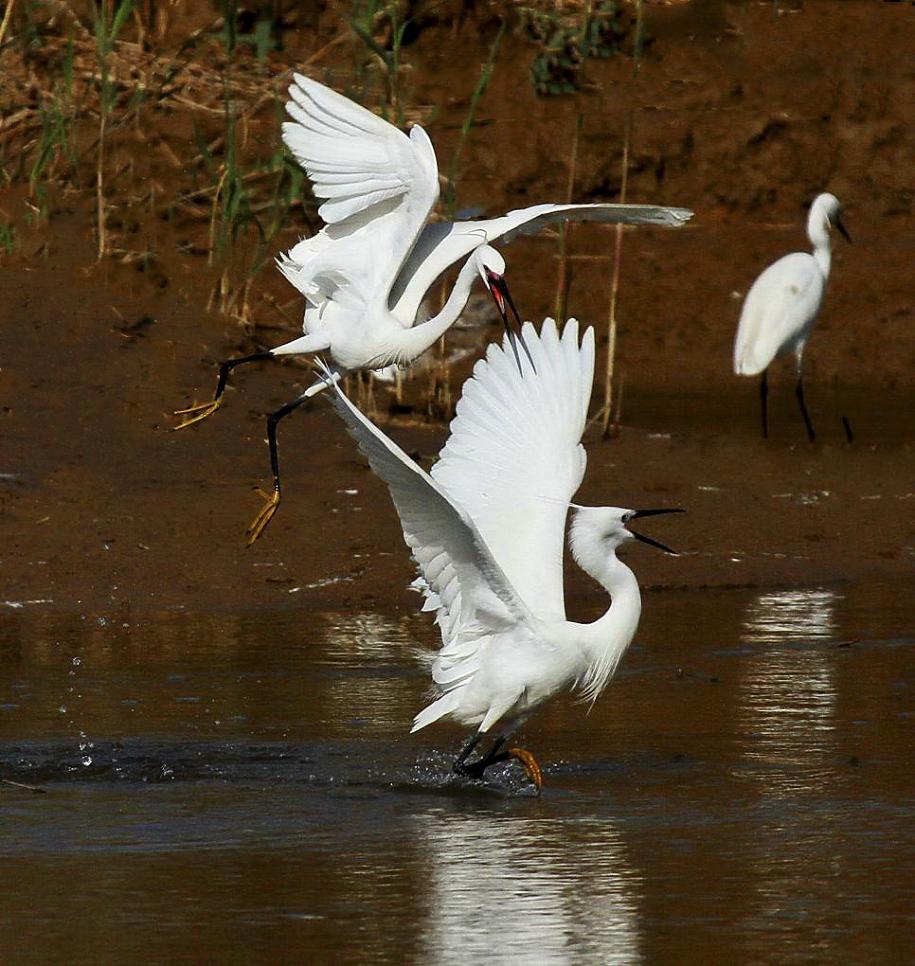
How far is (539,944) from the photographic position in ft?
14.7

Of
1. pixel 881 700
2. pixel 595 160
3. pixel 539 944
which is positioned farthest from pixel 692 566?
pixel 595 160

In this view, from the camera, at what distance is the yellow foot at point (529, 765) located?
6154 millimetres

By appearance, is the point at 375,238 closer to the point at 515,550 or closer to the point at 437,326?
the point at 437,326

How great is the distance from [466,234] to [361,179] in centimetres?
52

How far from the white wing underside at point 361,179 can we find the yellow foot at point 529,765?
2.11 meters

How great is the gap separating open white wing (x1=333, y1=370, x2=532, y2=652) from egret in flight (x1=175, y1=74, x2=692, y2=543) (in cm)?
130

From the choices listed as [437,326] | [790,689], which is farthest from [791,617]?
[437,326]

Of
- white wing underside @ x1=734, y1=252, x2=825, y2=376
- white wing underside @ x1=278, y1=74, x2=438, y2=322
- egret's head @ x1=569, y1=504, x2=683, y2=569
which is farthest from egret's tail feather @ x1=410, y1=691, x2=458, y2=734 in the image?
white wing underside @ x1=734, y1=252, x2=825, y2=376

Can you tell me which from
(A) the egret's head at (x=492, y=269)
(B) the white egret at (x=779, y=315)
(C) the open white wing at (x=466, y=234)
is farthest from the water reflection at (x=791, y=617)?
(B) the white egret at (x=779, y=315)

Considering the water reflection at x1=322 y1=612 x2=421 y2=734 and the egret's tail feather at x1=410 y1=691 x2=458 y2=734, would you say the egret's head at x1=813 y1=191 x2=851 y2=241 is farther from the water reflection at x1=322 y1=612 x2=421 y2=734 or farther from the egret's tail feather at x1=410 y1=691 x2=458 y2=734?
the egret's tail feather at x1=410 y1=691 x2=458 y2=734

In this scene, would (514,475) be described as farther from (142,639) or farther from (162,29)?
(162,29)

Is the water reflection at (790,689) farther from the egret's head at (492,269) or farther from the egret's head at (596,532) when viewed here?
the egret's head at (492,269)

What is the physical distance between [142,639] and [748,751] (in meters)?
2.78

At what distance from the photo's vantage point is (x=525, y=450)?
268 inches
